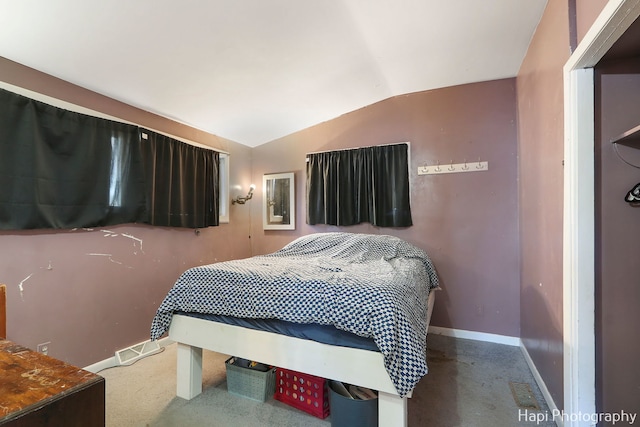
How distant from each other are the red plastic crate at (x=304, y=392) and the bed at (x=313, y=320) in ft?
0.88

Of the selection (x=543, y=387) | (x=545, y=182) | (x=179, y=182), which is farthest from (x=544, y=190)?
Result: (x=179, y=182)

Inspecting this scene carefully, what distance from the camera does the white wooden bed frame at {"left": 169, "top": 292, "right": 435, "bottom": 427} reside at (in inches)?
52.4

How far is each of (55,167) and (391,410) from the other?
2.51 metres

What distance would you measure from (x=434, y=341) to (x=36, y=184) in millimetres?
3353

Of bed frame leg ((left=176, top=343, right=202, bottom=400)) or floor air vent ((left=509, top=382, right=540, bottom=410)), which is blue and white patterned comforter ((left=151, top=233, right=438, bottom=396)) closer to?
bed frame leg ((left=176, top=343, right=202, bottom=400))

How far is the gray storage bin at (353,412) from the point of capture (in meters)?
1.45

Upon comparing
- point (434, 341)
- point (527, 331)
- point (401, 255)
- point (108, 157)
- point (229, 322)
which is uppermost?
point (108, 157)

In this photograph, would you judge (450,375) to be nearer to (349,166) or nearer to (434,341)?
(434,341)

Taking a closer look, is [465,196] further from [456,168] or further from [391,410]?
[391,410]

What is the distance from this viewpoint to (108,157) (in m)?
2.24

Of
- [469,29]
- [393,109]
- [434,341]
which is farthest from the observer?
[393,109]

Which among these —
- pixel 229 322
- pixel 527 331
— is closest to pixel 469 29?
pixel 527 331

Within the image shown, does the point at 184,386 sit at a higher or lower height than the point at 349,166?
lower

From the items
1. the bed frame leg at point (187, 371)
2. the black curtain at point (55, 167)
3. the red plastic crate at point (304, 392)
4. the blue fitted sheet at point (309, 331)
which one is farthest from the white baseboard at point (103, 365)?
the red plastic crate at point (304, 392)
